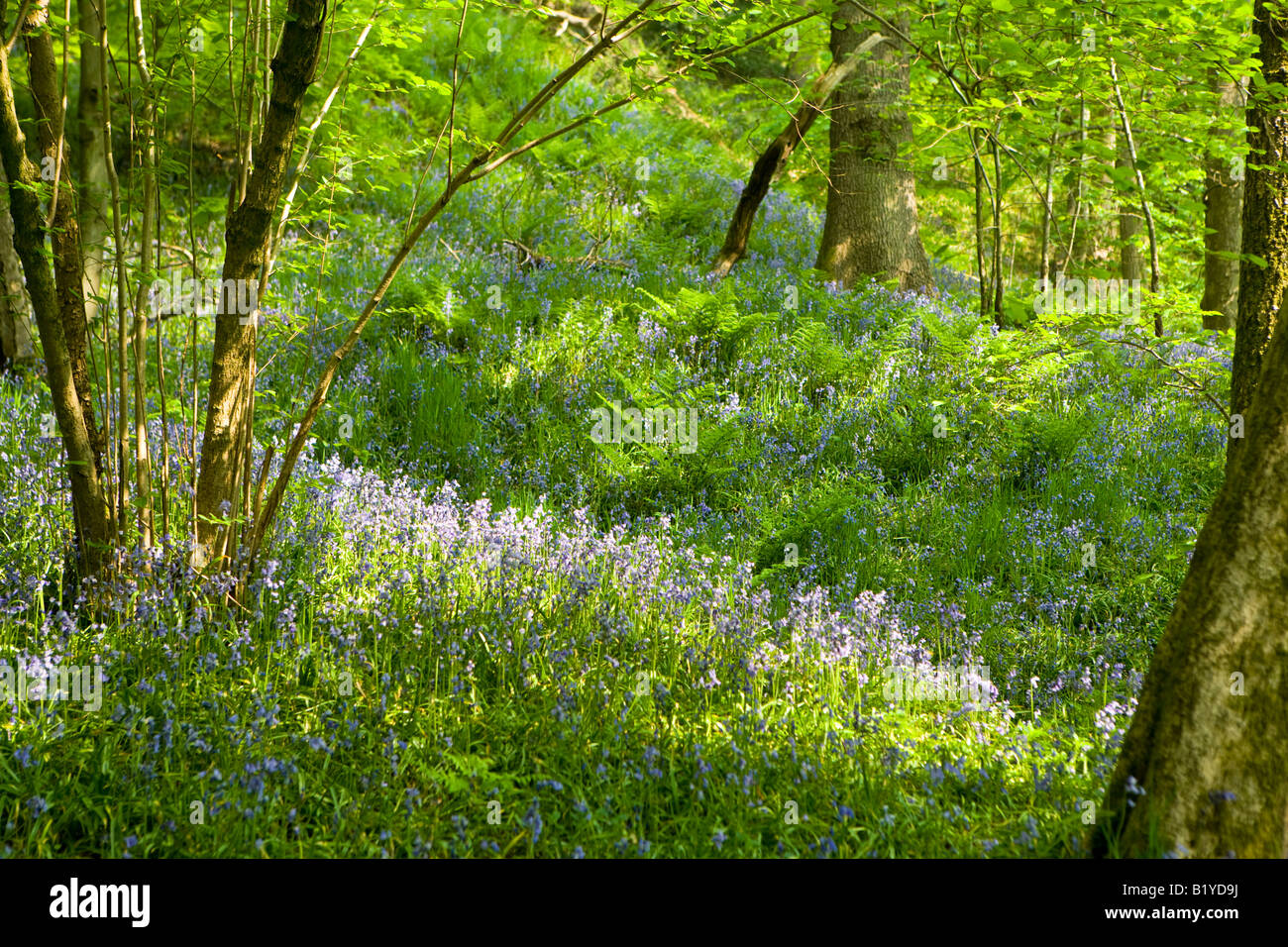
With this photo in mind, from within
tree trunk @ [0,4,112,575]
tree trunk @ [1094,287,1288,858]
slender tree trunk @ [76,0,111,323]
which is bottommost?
tree trunk @ [1094,287,1288,858]

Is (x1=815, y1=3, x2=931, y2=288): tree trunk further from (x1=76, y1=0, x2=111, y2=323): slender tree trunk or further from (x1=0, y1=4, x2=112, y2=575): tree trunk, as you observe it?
(x1=0, y1=4, x2=112, y2=575): tree trunk

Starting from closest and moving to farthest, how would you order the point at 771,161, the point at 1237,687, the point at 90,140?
the point at 1237,687 → the point at 90,140 → the point at 771,161

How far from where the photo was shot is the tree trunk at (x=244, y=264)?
321 cm

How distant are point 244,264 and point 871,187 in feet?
22.3

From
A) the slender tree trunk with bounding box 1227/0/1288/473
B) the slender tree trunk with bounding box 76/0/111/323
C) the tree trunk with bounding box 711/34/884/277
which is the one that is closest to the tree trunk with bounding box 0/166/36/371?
the slender tree trunk with bounding box 76/0/111/323

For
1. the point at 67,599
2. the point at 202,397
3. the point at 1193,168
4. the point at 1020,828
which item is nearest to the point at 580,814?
the point at 1020,828

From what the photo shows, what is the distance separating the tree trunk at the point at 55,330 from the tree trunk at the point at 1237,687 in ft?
11.5

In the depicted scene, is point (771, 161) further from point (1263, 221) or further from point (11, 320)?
point (11, 320)

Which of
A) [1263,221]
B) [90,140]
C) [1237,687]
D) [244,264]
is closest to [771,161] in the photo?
[1263,221]

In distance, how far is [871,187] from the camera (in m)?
8.91

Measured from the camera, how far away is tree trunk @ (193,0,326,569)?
321 centimetres

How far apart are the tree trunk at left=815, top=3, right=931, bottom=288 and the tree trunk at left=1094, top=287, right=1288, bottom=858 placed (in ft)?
22.7
